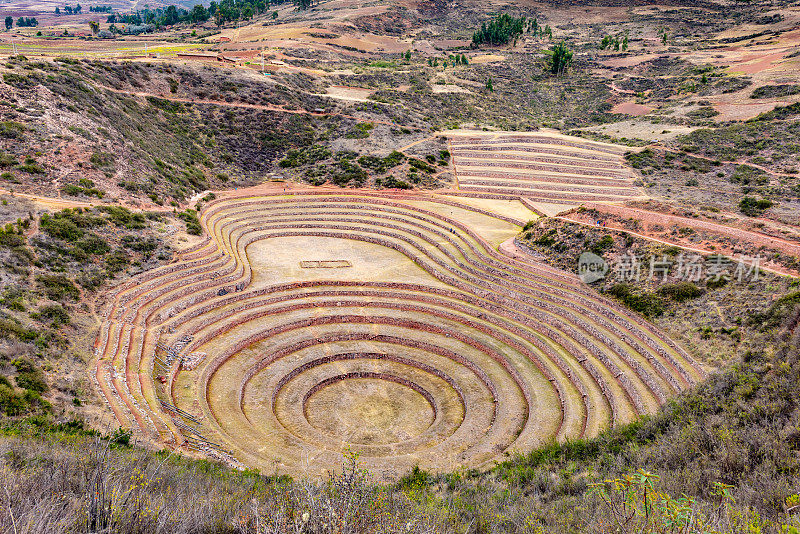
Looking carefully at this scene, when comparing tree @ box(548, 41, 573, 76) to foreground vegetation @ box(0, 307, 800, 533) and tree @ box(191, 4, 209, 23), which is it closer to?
foreground vegetation @ box(0, 307, 800, 533)

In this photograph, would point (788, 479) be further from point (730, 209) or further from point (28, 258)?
point (730, 209)

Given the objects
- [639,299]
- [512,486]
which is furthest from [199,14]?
[512,486]

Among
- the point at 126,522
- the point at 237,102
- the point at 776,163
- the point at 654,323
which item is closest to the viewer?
the point at 126,522

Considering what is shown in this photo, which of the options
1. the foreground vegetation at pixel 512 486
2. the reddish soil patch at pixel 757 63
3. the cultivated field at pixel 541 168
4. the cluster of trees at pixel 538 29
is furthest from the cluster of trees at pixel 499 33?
the foreground vegetation at pixel 512 486

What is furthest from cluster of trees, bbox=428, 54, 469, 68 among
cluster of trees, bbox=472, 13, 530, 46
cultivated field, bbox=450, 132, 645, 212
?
cultivated field, bbox=450, 132, 645, 212

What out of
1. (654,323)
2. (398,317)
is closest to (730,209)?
(654,323)

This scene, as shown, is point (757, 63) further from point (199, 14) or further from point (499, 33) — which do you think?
point (199, 14)
